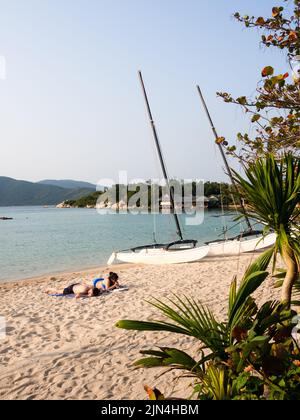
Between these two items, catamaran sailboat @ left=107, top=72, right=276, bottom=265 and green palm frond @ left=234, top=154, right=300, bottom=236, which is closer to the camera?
green palm frond @ left=234, top=154, right=300, bottom=236

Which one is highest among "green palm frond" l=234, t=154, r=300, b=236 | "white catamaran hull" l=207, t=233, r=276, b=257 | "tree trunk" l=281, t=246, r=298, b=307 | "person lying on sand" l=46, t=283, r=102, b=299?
"green palm frond" l=234, t=154, r=300, b=236

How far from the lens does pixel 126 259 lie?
18.1 m

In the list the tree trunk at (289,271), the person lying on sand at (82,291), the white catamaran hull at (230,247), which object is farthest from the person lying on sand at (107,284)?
the tree trunk at (289,271)

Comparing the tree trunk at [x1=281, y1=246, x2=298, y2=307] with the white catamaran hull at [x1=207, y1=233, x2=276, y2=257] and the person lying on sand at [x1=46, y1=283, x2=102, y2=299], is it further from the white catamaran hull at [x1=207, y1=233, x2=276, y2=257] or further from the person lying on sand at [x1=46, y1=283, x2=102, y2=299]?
the white catamaran hull at [x1=207, y1=233, x2=276, y2=257]

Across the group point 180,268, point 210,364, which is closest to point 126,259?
point 180,268

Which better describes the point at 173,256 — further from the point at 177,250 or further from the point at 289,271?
the point at 289,271

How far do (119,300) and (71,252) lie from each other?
20.0 m

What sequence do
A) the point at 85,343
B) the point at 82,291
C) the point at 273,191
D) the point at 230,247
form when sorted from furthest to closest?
the point at 230,247, the point at 82,291, the point at 85,343, the point at 273,191

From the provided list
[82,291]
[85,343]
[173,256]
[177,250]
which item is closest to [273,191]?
[85,343]

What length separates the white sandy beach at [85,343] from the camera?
471cm

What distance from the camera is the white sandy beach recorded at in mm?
4715

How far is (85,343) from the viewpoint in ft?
21.1

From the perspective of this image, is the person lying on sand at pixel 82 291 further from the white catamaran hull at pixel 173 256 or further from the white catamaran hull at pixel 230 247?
the white catamaran hull at pixel 230 247

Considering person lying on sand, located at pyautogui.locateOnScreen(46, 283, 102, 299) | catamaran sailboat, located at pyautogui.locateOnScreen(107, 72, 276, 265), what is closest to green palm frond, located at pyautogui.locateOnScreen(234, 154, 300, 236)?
person lying on sand, located at pyautogui.locateOnScreen(46, 283, 102, 299)
